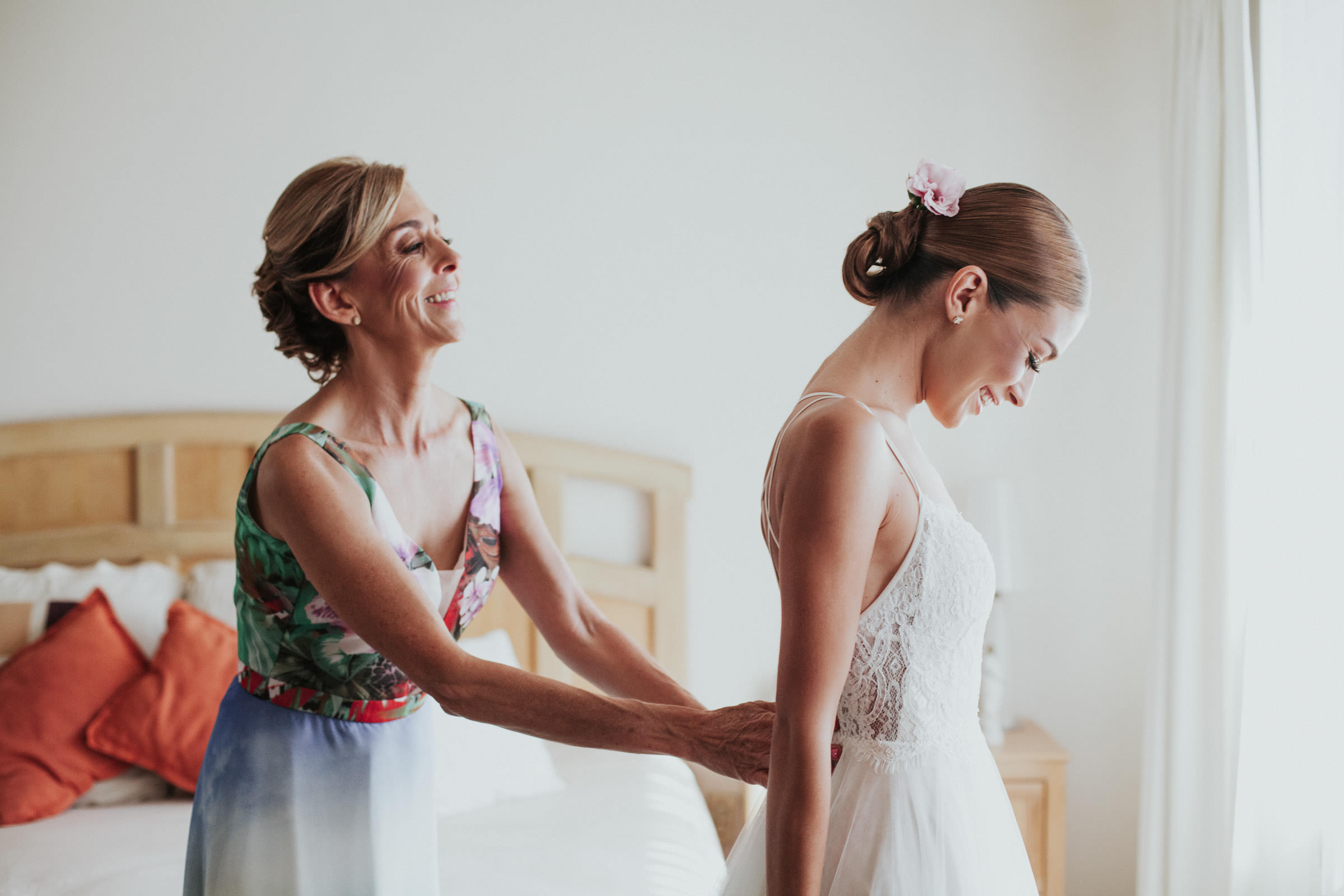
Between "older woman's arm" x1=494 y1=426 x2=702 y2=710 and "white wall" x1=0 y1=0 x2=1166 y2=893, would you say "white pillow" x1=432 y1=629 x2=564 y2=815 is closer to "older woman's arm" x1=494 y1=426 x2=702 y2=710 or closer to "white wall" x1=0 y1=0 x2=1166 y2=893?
"white wall" x1=0 y1=0 x2=1166 y2=893

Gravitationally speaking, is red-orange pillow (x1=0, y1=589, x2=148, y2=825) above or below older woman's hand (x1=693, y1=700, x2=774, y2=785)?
below

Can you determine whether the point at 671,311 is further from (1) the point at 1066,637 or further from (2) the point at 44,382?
(2) the point at 44,382

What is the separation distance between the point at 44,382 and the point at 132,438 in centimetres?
32

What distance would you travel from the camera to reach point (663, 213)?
2.80m

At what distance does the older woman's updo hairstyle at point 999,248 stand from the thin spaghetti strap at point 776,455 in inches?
6.8

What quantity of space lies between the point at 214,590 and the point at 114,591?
248 millimetres

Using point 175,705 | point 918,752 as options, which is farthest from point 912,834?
point 175,705

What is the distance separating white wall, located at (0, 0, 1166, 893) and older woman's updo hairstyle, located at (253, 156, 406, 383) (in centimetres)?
153

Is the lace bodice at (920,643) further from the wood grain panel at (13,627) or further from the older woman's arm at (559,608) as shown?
the wood grain panel at (13,627)

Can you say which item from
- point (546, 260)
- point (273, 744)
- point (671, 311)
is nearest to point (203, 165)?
point (546, 260)

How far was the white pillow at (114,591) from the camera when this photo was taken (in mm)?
2385

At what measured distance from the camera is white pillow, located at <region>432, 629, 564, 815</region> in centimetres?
216

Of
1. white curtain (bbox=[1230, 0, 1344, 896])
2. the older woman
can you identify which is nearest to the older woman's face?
the older woman

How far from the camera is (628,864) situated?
6.02ft
